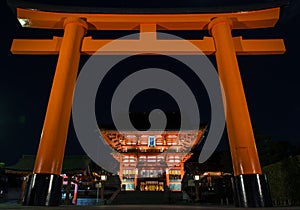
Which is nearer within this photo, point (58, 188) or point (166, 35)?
point (58, 188)

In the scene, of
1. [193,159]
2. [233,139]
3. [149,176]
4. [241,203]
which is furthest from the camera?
[193,159]

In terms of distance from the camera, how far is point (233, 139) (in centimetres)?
532

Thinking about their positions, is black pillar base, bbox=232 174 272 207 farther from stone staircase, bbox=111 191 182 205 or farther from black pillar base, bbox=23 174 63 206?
stone staircase, bbox=111 191 182 205

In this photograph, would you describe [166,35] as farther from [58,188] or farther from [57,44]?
[58,188]

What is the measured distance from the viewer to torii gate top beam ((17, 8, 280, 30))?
664 cm

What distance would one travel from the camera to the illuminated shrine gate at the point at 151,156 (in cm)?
2514

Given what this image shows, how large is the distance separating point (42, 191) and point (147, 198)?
50.3 ft

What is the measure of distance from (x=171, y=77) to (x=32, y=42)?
31.7 ft

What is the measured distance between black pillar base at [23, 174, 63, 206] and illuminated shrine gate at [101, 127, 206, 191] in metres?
19.9

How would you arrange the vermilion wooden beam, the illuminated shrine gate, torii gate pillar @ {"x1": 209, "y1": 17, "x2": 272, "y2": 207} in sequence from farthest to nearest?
the illuminated shrine gate, the vermilion wooden beam, torii gate pillar @ {"x1": 209, "y1": 17, "x2": 272, "y2": 207}

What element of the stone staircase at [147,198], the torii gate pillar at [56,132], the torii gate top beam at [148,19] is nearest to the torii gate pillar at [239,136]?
the torii gate top beam at [148,19]

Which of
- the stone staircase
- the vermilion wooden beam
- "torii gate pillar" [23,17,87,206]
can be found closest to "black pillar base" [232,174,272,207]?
the vermilion wooden beam

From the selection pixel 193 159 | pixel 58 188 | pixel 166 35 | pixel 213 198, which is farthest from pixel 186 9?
pixel 193 159

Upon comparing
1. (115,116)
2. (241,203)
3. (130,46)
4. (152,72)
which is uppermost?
(115,116)
